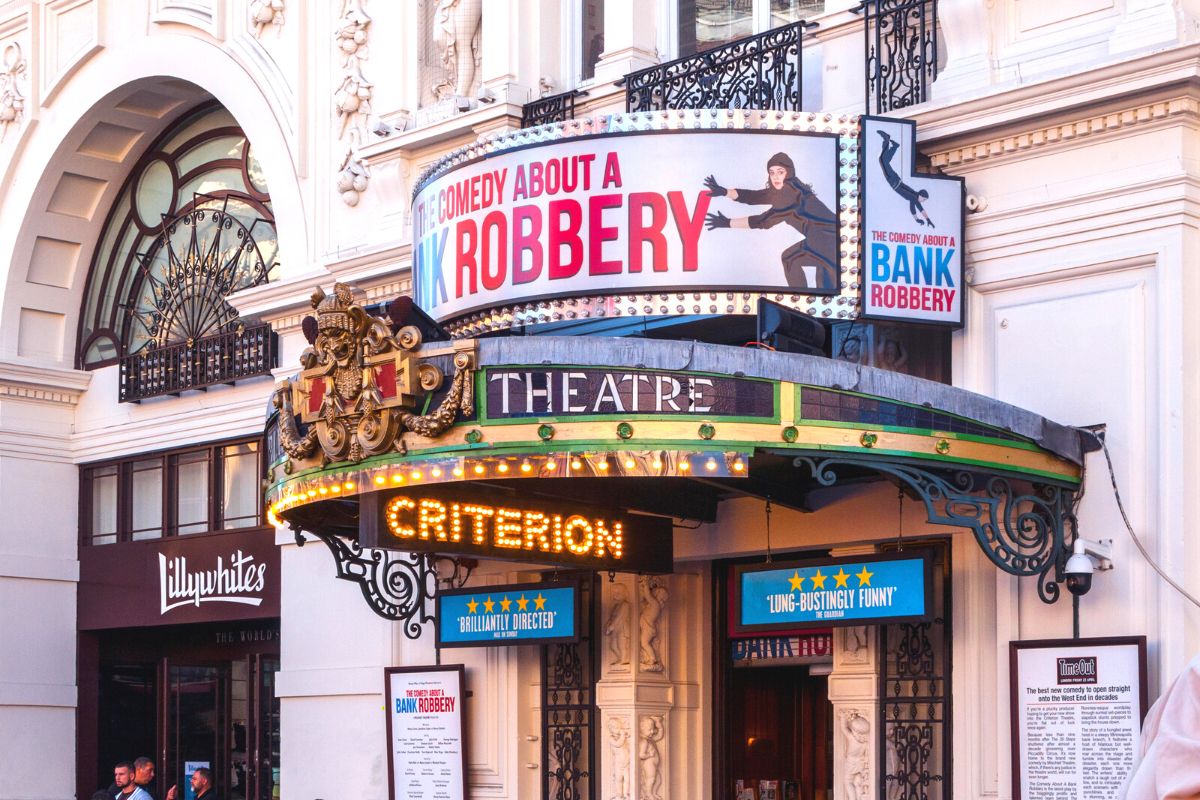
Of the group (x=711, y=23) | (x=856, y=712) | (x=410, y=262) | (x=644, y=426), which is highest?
(x=711, y=23)

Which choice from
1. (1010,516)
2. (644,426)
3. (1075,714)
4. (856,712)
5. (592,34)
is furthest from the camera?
(592,34)

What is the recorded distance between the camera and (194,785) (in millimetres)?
16391

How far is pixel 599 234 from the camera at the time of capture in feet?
41.3

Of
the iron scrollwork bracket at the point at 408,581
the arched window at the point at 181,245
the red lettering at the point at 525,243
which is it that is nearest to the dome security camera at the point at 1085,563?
the red lettering at the point at 525,243

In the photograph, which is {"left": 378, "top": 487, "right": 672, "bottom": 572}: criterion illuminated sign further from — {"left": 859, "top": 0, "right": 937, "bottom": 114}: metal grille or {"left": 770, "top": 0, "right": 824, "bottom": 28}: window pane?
{"left": 770, "top": 0, "right": 824, "bottom": 28}: window pane

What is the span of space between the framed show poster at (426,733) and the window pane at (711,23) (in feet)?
17.9

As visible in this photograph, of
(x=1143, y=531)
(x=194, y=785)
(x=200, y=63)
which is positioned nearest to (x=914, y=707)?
(x=1143, y=531)

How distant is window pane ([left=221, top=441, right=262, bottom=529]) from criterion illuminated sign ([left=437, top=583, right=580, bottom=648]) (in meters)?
4.13

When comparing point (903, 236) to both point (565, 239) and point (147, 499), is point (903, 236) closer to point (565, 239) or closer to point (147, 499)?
point (565, 239)

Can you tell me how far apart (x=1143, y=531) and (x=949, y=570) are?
1.68m

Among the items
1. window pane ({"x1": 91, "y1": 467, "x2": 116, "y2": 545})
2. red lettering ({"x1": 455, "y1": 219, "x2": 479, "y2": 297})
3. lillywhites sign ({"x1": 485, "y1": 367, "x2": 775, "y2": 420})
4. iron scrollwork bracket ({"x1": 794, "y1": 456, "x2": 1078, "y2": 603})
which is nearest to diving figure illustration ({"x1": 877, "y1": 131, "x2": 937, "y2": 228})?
iron scrollwork bracket ({"x1": 794, "y1": 456, "x2": 1078, "y2": 603})

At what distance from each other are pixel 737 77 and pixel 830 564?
3.69 m

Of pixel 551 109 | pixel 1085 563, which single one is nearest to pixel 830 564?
pixel 1085 563

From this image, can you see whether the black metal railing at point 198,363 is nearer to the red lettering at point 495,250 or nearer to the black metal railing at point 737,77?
the red lettering at point 495,250
